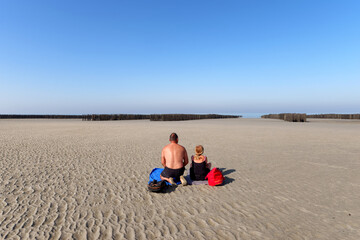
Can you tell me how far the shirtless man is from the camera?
18.7 feet

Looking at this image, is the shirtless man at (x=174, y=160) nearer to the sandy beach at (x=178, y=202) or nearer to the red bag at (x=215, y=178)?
the sandy beach at (x=178, y=202)

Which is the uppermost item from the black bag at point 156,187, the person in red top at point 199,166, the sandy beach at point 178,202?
the person in red top at point 199,166

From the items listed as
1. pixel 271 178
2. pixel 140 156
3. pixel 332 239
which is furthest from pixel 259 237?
pixel 140 156

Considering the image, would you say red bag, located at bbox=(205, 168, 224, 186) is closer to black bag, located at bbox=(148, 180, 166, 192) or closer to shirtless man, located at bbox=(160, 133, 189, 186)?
shirtless man, located at bbox=(160, 133, 189, 186)

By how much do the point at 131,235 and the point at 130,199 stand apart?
1.49m

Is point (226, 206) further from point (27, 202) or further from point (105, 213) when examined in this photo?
point (27, 202)

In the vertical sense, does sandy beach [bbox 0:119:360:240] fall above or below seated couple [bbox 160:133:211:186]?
below

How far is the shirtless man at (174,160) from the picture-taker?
5.69m

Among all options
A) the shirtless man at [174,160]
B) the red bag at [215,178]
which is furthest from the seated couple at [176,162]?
the red bag at [215,178]

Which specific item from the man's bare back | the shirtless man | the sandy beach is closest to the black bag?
the sandy beach

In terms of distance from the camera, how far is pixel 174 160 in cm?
571

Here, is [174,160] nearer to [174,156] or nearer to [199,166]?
[174,156]

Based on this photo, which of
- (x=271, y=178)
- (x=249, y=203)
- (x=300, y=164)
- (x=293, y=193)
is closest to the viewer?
(x=249, y=203)

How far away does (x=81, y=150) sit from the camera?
36.8 ft
